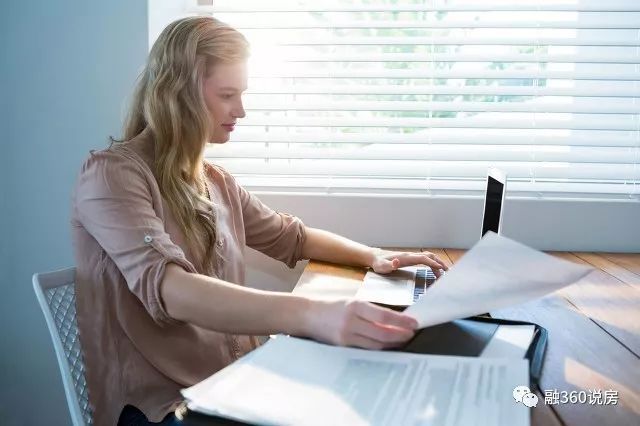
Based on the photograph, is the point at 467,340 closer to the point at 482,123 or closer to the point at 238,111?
the point at 238,111

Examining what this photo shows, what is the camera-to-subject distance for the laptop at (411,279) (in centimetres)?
140

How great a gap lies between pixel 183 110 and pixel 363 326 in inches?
28.9

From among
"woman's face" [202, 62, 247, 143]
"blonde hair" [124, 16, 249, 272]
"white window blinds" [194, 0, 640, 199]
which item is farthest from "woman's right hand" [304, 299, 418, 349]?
"white window blinds" [194, 0, 640, 199]

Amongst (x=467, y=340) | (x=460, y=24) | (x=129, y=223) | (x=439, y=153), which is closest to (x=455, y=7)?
(x=460, y=24)

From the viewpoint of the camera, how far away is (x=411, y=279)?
5.15 feet

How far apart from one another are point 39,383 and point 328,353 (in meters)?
1.53

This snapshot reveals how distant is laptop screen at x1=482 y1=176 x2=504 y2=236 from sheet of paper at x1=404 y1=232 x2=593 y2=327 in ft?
2.26

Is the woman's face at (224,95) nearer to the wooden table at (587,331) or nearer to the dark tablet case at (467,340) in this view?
the wooden table at (587,331)

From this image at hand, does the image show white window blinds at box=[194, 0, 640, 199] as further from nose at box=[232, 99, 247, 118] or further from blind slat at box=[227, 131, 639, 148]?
nose at box=[232, 99, 247, 118]

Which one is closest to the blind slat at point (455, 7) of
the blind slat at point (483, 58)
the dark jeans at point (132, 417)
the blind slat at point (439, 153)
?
the blind slat at point (483, 58)

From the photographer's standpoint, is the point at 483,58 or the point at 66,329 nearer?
the point at 66,329

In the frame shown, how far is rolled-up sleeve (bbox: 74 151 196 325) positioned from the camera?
1.23m

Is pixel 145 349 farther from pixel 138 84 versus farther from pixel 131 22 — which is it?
pixel 131 22

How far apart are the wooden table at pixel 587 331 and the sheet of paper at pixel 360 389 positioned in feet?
0.24
